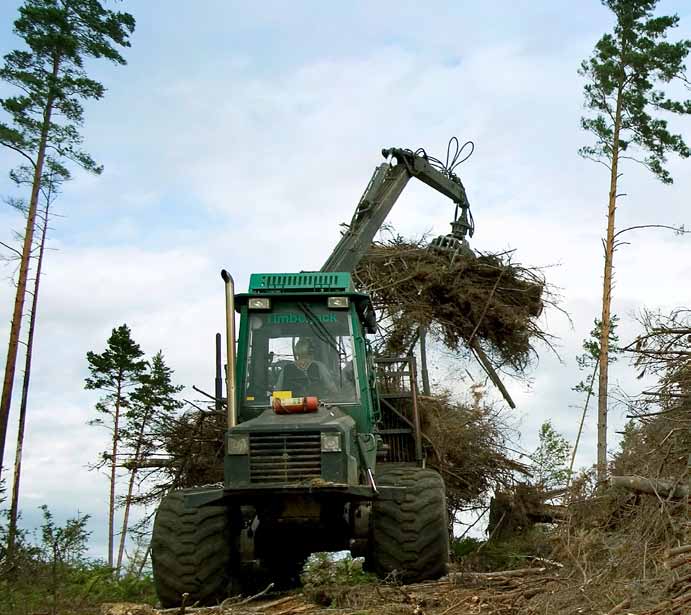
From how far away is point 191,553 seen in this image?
348 inches

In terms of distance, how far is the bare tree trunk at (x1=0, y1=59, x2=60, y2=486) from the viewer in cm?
1859

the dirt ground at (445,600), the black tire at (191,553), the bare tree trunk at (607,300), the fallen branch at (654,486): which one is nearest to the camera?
the dirt ground at (445,600)

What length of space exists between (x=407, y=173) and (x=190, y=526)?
25.3 feet

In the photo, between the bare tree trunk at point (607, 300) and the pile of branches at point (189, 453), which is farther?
the bare tree trunk at point (607, 300)

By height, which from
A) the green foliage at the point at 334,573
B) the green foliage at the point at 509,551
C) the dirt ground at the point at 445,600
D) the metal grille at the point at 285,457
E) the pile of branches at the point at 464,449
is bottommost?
the dirt ground at the point at 445,600

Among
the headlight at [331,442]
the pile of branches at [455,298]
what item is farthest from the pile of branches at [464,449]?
the headlight at [331,442]

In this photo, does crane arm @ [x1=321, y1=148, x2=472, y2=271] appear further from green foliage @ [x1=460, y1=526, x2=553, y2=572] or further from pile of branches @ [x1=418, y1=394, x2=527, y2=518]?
green foliage @ [x1=460, y1=526, x2=553, y2=572]

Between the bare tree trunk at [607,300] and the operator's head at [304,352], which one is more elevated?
the bare tree trunk at [607,300]

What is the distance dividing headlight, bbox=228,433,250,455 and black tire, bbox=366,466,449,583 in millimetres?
1373

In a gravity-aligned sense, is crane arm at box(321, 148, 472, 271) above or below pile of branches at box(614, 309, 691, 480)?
above

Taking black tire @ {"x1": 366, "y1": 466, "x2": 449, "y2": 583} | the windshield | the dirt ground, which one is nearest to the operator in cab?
the windshield

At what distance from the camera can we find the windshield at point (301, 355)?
381 inches

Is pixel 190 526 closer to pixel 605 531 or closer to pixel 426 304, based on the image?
pixel 605 531

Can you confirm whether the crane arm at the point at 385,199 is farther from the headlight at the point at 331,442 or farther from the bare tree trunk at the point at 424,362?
the headlight at the point at 331,442
